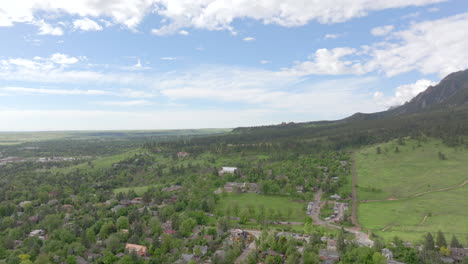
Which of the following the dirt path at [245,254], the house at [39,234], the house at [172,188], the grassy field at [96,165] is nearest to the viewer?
the dirt path at [245,254]

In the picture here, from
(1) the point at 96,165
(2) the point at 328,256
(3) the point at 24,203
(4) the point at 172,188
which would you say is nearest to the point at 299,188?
(4) the point at 172,188

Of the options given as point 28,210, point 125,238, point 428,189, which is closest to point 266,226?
point 125,238

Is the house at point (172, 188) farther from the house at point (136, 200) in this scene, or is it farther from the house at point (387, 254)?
the house at point (387, 254)

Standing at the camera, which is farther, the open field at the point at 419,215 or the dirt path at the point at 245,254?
the open field at the point at 419,215

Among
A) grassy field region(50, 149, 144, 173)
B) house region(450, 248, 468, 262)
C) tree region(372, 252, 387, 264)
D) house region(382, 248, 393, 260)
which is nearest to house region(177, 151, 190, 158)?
grassy field region(50, 149, 144, 173)

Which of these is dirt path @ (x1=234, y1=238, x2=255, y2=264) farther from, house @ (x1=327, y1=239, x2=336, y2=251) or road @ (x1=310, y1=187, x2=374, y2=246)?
road @ (x1=310, y1=187, x2=374, y2=246)

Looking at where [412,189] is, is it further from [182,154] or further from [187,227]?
[182,154]

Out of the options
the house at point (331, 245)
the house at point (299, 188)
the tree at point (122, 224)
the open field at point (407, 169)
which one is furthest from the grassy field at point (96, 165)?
the open field at point (407, 169)

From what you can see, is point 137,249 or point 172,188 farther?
point 172,188
